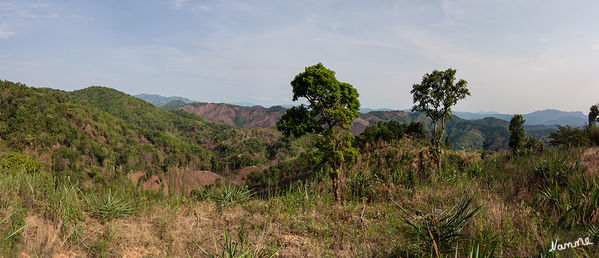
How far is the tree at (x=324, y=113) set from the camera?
1266 cm

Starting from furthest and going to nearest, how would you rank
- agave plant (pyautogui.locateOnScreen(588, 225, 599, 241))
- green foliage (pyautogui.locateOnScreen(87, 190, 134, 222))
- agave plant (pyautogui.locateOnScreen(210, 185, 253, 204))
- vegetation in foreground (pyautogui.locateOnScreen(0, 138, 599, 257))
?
agave plant (pyautogui.locateOnScreen(210, 185, 253, 204))
green foliage (pyautogui.locateOnScreen(87, 190, 134, 222))
vegetation in foreground (pyautogui.locateOnScreen(0, 138, 599, 257))
agave plant (pyautogui.locateOnScreen(588, 225, 599, 241))

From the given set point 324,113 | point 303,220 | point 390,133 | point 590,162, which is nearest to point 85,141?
point 390,133

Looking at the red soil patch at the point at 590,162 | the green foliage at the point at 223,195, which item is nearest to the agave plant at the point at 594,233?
the red soil patch at the point at 590,162

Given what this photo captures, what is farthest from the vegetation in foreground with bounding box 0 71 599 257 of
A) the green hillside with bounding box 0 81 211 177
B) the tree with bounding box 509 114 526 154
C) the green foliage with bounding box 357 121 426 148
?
the green hillside with bounding box 0 81 211 177

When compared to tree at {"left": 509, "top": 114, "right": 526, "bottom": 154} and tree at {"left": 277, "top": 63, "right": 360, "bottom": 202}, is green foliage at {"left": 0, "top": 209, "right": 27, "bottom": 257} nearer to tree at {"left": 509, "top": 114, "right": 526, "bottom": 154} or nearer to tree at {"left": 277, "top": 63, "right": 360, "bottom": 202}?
tree at {"left": 277, "top": 63, "right": 360, "bottom": 202}

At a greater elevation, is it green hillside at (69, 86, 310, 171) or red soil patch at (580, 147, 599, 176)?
red soil patch at (580, 147, 599, 176)

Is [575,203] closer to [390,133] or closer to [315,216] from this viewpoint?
[315,216]

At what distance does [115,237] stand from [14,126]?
439 feet

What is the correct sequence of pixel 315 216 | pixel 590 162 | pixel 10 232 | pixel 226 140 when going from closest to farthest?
1. pixel 10 232
2. pixel 315 216
3. pixel 590 162
4. pixel 226 140

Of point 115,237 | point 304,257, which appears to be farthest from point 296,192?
point 115,237

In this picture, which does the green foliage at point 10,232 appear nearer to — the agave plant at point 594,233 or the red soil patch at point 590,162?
the agave plant at point 594,233

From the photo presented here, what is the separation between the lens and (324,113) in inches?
522

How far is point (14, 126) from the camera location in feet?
297

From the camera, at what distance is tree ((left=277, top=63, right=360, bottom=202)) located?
12.7 meters
